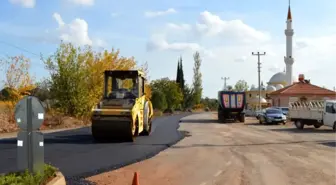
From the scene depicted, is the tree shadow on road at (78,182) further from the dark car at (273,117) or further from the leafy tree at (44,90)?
the dark car at (273,117)

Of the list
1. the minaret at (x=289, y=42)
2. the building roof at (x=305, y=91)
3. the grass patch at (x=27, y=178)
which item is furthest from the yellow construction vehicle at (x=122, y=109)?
the minaret at (x=289, y=42)

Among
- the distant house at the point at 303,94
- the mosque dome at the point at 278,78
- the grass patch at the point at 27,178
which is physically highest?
the mosque dome at the point at 278,78

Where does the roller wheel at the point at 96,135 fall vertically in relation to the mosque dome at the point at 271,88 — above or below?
below

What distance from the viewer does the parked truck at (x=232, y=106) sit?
145 feet

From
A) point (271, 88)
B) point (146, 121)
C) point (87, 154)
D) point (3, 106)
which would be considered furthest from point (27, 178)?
point (271, 88)

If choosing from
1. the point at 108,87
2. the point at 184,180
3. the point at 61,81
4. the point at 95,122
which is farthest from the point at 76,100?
the point at 184,180

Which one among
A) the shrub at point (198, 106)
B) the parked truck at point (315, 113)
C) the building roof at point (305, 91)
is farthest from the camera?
the shrub at point (198, 106)

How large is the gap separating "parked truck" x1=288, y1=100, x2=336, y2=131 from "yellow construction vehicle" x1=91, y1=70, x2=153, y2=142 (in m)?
12.7

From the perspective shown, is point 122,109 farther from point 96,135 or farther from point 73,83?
point 73,83

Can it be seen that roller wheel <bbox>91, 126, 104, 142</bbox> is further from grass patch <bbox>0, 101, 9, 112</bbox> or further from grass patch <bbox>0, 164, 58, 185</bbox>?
grass patch <bbox>0, 101, 9, 112</bbox>

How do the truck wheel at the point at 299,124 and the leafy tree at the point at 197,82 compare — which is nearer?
the truck wheel at the point at 299,124

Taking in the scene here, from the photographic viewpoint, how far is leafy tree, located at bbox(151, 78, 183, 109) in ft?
286

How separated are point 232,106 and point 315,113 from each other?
14118mm

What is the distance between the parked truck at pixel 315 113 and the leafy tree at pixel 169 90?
172 ft
